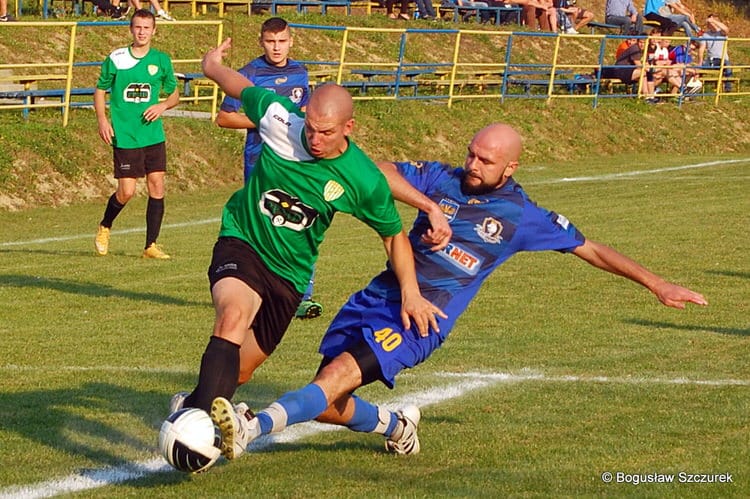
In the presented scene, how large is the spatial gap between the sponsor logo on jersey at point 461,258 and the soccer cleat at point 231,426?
1.25 metres

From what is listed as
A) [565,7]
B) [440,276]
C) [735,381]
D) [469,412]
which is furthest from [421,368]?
[565,7]

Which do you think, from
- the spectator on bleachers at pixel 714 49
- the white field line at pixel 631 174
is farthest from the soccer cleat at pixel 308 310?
the spectator on bleachers at pixel 714 49

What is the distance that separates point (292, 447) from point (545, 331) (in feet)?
11.7

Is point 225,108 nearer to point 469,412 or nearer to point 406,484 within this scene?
point 469,412

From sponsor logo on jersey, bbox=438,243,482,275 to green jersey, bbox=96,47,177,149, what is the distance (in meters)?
7.74

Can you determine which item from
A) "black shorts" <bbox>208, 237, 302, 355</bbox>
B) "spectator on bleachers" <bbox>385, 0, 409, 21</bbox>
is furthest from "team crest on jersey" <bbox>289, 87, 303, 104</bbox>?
"spectator on bleachers" <bbox>385, 0, 409, 21</bbox>

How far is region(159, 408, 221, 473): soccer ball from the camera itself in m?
5.04

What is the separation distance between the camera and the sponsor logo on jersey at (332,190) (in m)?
5.70

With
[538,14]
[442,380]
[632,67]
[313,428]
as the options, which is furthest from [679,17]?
[313,428]

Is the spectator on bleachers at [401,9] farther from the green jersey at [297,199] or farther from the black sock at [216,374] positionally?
the black sock at [216,374]

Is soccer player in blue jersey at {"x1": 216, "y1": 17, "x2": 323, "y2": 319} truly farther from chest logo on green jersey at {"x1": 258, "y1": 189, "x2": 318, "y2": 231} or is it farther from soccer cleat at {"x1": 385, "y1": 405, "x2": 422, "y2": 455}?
chest logo on green jersey at {"x1": 258, "y1": 189, "x2": 318, "y2": 231}

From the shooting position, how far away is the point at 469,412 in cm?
699

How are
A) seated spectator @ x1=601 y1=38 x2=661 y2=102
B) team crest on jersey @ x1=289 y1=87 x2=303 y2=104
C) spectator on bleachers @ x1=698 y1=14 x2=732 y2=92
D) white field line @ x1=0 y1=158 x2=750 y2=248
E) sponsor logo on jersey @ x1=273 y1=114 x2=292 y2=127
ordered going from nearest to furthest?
sponsor logo on jersey @ x1=273 y1=114 x2=292 y2=127
team crest on jersey @ x1=289 y1=87 x2=303 y2=104
white field line @ x1=0 y1=158 x2=750 y2=248
seated spectator @ x1=601 y1=38 x2=661 y2=102
spectator on bleachers @ x1=698 y1=14 x2=732 y2=92

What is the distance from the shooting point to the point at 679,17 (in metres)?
36.2
